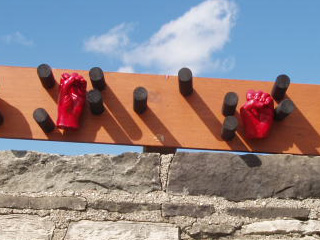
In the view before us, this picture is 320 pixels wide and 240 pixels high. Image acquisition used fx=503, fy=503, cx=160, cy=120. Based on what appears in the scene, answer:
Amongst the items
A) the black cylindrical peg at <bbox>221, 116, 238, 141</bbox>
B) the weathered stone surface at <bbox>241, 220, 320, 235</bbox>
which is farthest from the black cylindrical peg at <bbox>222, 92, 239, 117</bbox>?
the weathered stone surface at <bbox>241, 220, 320, 235</bbox>

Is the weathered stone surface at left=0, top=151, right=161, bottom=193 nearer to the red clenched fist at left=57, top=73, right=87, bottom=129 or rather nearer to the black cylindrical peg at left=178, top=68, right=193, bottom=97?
the red clenched fist at left=57, top=73, right=87, bottom=129

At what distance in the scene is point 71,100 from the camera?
2.02 meters

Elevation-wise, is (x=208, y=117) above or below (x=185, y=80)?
below

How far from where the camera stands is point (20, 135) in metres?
2.03

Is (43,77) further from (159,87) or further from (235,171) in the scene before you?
(235,171)

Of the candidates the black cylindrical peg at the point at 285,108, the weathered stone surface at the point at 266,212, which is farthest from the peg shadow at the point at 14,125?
the black cylindrical peg at the point at 285,108

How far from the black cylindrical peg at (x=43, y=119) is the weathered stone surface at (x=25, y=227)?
0.35 metres

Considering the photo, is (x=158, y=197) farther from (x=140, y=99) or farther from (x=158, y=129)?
(x=140, y=99)

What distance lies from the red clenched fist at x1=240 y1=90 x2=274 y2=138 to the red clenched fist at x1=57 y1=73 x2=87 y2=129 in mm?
663

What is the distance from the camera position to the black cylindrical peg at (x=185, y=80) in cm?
205

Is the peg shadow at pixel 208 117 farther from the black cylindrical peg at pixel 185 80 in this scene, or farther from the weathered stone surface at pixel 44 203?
the weathered stone surface at pixel 44 203

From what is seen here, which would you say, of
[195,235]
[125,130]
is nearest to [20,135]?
[125,130]

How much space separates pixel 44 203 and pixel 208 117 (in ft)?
2.43

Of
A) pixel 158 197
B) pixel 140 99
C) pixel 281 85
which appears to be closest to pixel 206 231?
pixel 158 197
